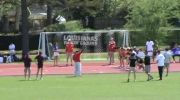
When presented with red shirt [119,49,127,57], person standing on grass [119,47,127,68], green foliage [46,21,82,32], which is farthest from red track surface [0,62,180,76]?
green foliage [46,21,82,32]

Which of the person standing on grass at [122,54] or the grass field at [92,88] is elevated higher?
the person standing on grass at [122,54]

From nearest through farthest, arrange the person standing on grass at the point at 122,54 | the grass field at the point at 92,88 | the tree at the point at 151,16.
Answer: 1. the grass field at the point at 92,88
2. the person standing on grass at the point at 122,54
3. the tree at the point at 151,16

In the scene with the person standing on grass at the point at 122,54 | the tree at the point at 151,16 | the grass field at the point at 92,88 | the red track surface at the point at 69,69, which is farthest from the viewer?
the tree at the point at 151,16

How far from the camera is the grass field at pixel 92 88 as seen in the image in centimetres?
2222

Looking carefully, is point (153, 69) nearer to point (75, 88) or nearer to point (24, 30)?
point (75, 88)

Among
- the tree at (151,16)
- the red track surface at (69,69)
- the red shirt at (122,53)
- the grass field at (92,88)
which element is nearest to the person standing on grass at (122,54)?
the red shirt at (122,53)

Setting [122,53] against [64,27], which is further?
[64,27]

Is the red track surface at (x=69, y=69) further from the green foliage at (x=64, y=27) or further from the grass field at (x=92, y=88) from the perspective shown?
the green foliage at (x=64, y=27)

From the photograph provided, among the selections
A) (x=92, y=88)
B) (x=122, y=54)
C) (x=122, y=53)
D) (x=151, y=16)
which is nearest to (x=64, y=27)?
(x=151, y=16)

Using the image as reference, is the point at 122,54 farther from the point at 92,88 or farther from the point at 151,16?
the point at 92,88

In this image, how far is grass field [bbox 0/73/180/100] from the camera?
875 inches

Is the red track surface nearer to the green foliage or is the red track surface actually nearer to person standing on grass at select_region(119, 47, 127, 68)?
person standing on grass at select_region(119, 47, 127, 68)

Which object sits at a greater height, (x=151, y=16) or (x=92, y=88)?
(x=151, y=16)

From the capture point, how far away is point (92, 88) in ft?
85.5
